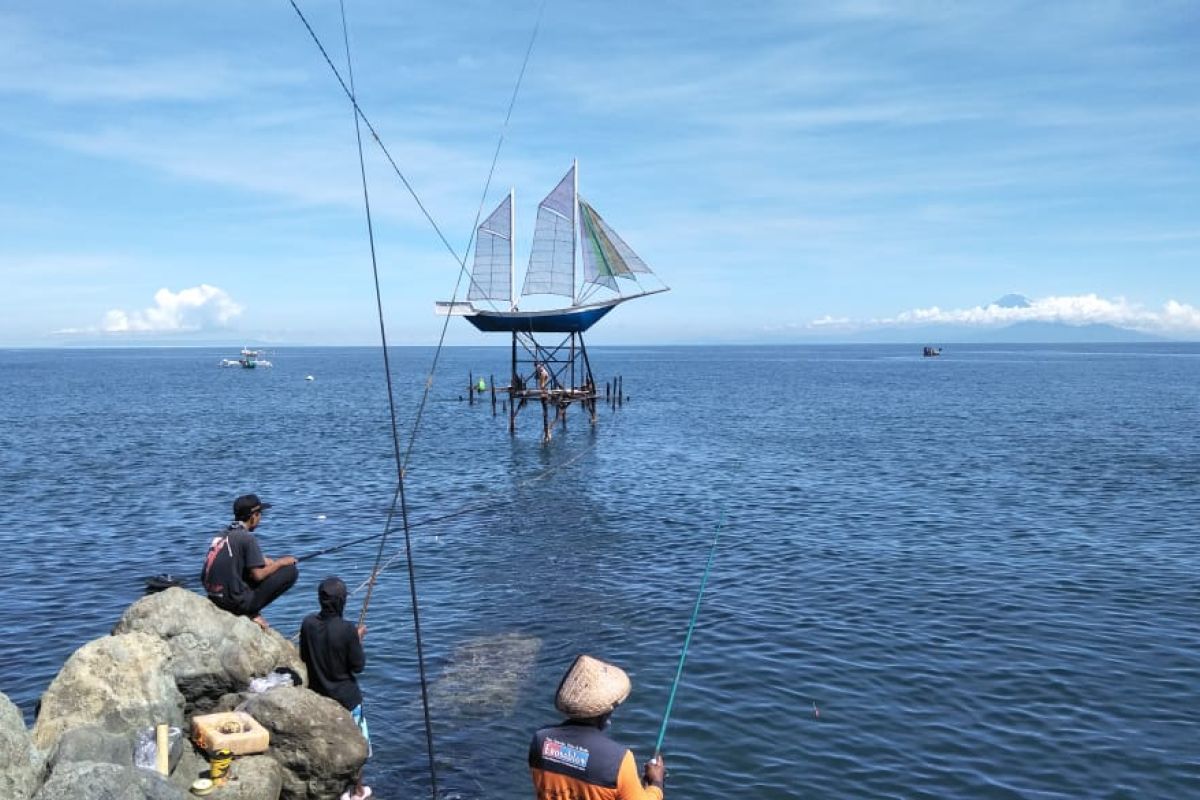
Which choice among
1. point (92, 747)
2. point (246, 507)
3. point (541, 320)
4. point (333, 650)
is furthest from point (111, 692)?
point (541, 320)

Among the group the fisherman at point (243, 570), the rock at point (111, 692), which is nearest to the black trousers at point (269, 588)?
the fisherman at point (243, 570)

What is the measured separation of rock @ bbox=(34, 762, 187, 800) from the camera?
750 centimetres

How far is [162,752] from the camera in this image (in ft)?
29.4

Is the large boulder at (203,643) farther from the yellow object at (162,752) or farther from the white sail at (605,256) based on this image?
the white sail at (605,256)

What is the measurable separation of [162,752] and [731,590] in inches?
537

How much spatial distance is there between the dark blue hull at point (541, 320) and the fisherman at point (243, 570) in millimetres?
40476

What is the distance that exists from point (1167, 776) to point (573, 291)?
150 ft

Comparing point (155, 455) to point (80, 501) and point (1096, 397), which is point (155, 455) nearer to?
point (80, 501)

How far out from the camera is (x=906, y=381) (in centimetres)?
12925

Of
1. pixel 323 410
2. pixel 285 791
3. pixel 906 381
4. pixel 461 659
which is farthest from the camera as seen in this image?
pixel 906 381

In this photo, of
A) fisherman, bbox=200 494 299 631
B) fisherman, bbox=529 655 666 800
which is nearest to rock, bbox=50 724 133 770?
fisherman, bbox=200 494 299 631

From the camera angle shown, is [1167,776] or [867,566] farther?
[867,566]

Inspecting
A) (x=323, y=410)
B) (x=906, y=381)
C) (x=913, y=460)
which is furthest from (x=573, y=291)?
(x=906, y=381)

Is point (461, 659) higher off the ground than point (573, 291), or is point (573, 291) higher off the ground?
point (573, 291)
